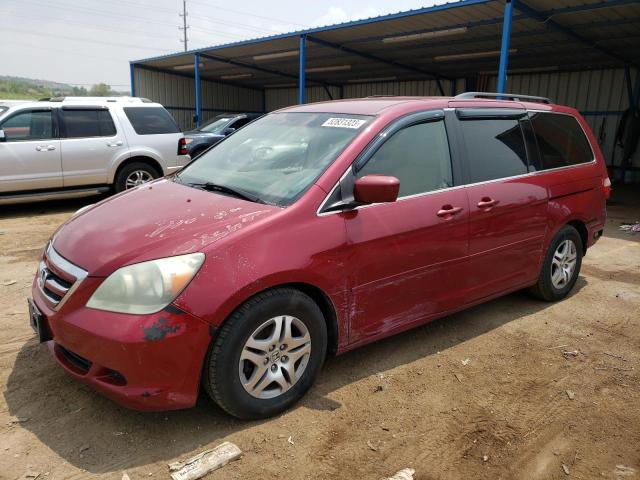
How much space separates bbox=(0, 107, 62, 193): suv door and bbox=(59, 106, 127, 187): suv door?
0.15m

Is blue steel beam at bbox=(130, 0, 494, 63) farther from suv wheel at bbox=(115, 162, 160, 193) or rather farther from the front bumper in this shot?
the front bumper

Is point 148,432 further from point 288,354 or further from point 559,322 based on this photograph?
point 559,322

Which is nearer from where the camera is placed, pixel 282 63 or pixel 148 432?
pixel 148 432

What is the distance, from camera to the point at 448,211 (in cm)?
341

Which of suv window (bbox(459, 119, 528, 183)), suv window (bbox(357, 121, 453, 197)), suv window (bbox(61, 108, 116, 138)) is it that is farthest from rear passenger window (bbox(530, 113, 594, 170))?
suv window (bbox(61, 108, 116, 138))

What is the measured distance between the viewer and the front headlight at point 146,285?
2.39 m

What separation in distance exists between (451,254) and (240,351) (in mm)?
1651

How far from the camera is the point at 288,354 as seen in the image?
277cm

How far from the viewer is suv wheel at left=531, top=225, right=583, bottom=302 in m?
4.44

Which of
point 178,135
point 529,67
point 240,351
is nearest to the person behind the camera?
point 240,351

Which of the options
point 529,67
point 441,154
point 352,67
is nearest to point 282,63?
point 352,67

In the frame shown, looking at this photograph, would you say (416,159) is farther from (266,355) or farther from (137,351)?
(137,351)

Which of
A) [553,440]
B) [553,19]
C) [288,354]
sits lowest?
[553,440]

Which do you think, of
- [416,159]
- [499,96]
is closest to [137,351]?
[416,159]
